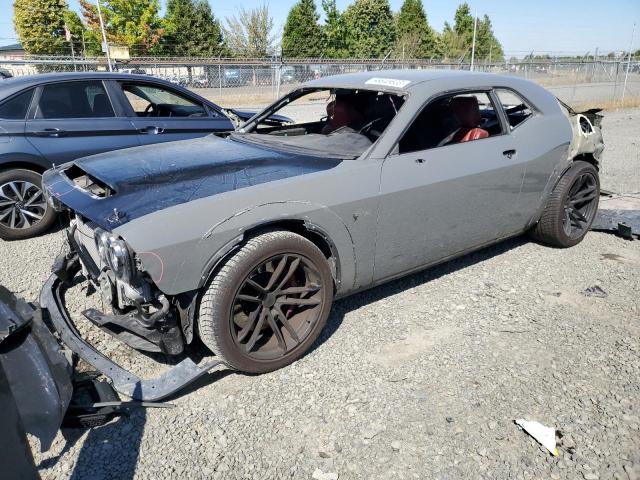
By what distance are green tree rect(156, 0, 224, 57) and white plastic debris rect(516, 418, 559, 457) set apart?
1654 inches

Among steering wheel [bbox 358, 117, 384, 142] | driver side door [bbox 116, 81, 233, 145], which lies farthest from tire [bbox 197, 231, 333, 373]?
driver side door [bbox 116, 81, 233, 145]

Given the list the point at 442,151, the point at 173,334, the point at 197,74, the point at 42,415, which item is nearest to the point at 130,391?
the point at 173,334

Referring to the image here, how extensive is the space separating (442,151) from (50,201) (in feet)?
8.79

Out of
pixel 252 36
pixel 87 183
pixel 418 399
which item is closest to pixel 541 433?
pixel 418 399

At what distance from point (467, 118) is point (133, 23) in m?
41.9

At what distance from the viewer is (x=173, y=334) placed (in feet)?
8.64

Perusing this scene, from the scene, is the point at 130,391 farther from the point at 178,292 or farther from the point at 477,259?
the point at 477,259

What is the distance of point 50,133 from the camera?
5.18 meters

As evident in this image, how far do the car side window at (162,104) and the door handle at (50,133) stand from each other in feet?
3.02

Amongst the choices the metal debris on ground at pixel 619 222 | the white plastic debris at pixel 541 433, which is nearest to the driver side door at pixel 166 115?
the metal debris on ground at pixel 619 222

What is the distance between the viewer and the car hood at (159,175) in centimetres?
267

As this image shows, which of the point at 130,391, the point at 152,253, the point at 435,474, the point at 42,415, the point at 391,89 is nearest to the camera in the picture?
the point at 42,415

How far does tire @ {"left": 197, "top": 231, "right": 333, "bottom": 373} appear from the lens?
264 centimetres

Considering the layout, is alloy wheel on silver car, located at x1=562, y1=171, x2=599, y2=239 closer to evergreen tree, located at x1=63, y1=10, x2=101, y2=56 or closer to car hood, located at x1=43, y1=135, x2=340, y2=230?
car hood, located at x1=43, y1=135, x2=340, y2=230
